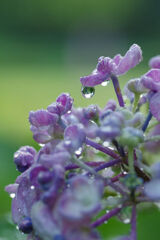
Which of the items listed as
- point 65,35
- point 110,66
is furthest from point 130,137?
point 65,35

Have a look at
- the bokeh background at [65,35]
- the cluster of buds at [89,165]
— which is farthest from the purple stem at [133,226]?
the bokeh background at [65,35]

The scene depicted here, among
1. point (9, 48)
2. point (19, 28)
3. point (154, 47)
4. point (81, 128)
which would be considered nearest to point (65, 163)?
point (81, 128)

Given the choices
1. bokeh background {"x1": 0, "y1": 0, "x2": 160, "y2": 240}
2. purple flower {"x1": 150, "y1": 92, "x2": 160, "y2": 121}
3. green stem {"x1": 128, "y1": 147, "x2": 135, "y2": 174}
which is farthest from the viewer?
bokeh background {"x1": 0, "y1": 0, "x2": 160, "y2": 240}

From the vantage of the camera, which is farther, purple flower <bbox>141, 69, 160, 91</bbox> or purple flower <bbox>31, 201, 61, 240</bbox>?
purple flower <bbox>141, 69, 160, 91</bbox>

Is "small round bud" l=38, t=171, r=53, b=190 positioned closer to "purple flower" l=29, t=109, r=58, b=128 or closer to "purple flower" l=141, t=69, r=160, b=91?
"purple flower" l=29, t=109, r=58, b=128

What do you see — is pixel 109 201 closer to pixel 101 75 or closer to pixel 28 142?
pixel 101 75

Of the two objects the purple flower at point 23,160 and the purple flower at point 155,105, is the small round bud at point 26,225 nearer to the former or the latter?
the purple flower at point 23,160

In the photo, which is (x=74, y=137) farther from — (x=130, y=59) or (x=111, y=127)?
(x=130, y=59)

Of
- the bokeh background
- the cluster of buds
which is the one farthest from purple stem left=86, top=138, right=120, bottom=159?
the bokeh background
